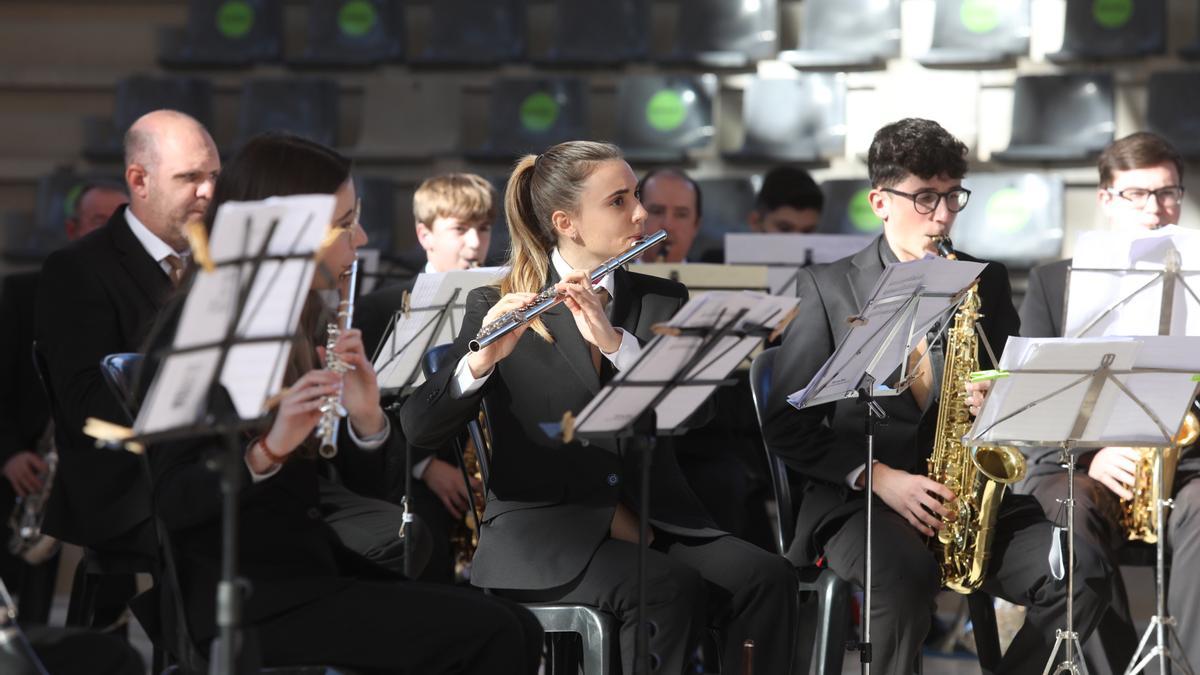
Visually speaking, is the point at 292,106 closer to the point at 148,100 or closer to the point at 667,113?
the point at 148,100

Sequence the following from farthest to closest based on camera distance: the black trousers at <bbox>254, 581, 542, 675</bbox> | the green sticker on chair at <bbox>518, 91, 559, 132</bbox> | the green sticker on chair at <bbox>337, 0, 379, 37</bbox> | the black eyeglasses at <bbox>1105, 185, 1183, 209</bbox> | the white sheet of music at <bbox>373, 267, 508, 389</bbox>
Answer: the green sticker on chair at <bbox>337, 0, 379, 37</bbox>, the green sticker on chair at <bbox>518, 91, 559, 132</bbox>, the black eyeglasses at <bbox>1105, 185, 1183, 209</bbox>, the white sheet of music at <bbox>373, 267, 508, 389</bbox>, the black trousers at <bbox>254, 581, 542, 675</bbox>

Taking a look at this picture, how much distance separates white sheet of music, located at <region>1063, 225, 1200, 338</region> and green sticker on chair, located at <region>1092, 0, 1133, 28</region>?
3574 mm

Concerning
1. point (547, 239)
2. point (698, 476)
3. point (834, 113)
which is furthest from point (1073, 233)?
point (547, 239)

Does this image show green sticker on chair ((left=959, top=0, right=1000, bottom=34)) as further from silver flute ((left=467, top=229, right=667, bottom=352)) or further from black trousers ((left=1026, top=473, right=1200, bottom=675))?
silver flute ((left=467, top=229, right=667, bottom=352))

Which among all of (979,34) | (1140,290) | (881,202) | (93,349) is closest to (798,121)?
(979,34)

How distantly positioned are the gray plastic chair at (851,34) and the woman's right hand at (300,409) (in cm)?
494

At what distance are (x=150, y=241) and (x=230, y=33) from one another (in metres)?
4.48

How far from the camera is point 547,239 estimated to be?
337 centimetres

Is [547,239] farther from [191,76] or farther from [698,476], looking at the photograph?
[191,76]

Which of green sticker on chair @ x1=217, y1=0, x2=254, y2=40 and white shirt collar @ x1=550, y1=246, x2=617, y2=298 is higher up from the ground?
green sticker on chair @ x1=217, y1=0, x2=254, y2=40

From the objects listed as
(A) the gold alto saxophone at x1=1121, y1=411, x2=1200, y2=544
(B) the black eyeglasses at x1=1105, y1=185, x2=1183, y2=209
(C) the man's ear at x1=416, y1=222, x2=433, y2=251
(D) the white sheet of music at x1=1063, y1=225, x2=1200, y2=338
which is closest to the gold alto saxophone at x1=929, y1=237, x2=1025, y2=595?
(D) the white sheet of music at x1=1063, y1=225, x2=1200, y2=338

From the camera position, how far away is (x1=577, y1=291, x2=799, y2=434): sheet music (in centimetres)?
253

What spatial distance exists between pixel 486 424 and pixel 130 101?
4.84m

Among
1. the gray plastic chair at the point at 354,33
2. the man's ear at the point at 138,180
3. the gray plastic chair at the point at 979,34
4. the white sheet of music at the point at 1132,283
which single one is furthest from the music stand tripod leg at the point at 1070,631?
the gray plastic chair at the point at 354,33
